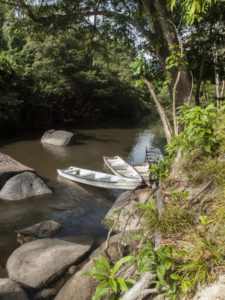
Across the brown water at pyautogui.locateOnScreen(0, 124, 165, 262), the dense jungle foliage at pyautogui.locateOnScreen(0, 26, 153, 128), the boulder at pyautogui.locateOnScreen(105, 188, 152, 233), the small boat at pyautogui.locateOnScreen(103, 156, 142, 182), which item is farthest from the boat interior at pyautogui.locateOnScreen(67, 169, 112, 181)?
the dense jungle foliage at pyautogui.locateOnScreen(0, 26, 153, 128)

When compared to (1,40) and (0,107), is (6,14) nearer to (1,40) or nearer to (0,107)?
(0,107)

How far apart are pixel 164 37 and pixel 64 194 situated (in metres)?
8.20

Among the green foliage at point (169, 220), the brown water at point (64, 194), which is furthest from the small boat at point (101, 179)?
the green foliage at point (169, 220)

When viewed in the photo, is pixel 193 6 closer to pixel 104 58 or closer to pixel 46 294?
pixel 46 294

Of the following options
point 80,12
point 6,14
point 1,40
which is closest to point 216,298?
point 80,12

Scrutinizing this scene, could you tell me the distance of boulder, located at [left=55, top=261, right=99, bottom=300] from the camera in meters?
4.45

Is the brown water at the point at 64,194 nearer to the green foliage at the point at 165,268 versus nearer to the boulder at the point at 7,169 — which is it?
the boulder at the point at 7,169

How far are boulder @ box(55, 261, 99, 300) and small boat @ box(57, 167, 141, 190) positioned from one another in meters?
6.27

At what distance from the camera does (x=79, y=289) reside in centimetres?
454

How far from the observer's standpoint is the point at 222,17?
5066 mm

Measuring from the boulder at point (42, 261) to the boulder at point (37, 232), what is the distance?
936mm

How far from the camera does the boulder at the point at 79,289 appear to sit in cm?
445

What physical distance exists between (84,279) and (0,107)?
1893 centimetres

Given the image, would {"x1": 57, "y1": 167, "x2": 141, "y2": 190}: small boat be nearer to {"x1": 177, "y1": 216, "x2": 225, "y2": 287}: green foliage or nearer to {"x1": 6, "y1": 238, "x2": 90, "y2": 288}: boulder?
{"x1": 6, "y1": 238, "x2": 90, "y2": 288}: boulder
